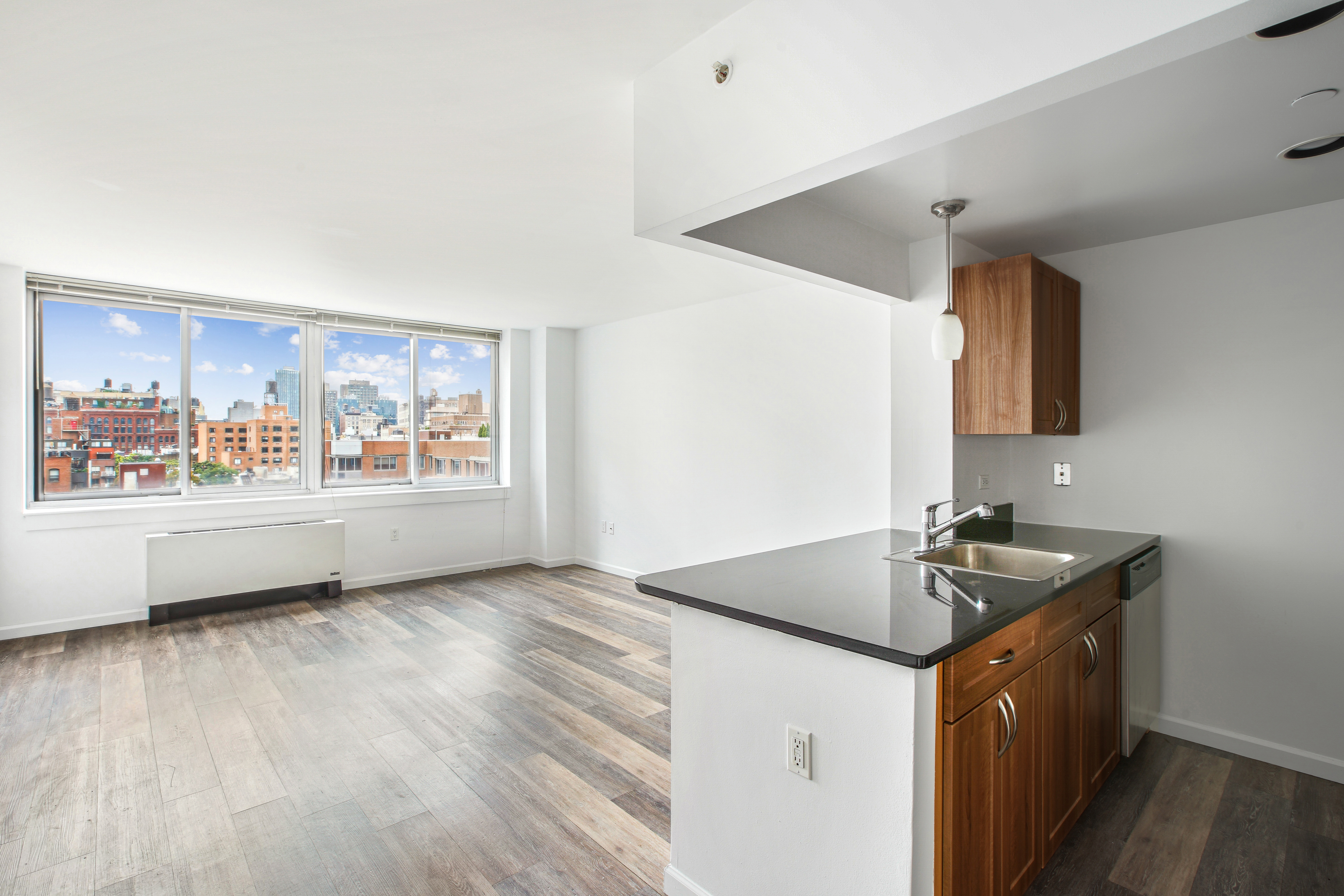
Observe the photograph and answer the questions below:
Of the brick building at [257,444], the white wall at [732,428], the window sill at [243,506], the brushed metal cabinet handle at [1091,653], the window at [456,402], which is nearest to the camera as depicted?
the brushed metal cabinet handle at [1091,653]

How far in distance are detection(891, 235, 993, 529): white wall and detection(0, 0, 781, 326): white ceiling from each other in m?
1.21

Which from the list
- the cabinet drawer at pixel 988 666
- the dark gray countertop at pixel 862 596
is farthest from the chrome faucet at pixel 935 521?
the cabinet drawer at pixel 988 666

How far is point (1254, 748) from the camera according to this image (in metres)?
2.68

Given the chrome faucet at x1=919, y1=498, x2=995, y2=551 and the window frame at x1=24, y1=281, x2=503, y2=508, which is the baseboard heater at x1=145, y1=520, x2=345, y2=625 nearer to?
the window frame at x1=24, y1=281, x2=503, y2=508

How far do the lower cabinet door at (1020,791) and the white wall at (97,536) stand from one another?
17.0 feet

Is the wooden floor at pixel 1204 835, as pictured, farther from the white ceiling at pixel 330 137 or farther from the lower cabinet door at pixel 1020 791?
the white ceiling at pixel 330 137

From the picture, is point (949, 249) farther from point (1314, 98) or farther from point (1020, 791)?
point (1020, 791)

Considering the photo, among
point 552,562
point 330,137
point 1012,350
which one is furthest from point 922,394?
point 552,562

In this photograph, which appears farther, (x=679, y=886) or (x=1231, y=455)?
(x=1231, y=455)

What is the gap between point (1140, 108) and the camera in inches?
71.0

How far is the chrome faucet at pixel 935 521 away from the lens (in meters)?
2.22

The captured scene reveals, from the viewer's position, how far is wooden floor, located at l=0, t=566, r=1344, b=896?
197cm

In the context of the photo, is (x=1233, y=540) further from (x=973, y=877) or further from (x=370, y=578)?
(x=370, y=578)

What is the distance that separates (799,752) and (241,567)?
4.84 metres
